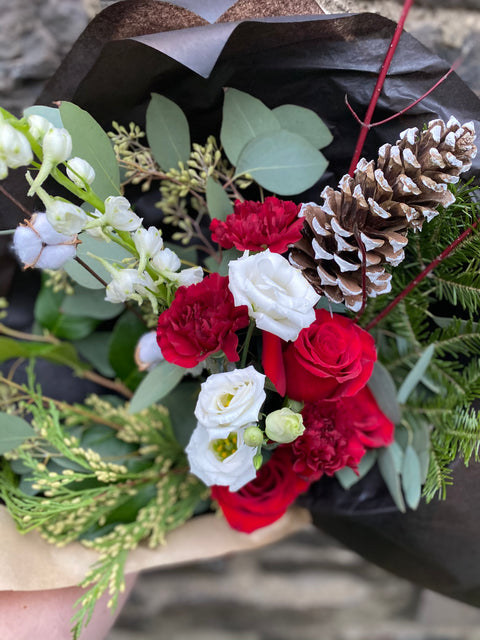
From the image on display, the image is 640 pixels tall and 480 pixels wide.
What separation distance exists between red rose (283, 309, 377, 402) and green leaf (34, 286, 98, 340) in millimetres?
347

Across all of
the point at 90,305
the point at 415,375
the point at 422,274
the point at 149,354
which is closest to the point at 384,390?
the point at 415,375

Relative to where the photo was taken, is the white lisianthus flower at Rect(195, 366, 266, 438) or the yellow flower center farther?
the yellow flower center

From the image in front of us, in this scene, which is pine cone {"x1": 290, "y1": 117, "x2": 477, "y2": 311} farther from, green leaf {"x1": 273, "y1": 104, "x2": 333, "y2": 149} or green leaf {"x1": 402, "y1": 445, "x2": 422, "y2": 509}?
green leaf {"x1": 402, "y1": 445, "x2": 422, "y2": 509}

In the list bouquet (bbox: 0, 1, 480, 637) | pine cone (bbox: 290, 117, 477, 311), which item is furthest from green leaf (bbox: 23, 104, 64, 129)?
pine cone (bbox: 290, 117, 477, 311)

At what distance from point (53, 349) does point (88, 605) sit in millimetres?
278

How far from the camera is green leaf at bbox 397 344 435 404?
21.1 inches

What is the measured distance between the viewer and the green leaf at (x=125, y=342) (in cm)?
68

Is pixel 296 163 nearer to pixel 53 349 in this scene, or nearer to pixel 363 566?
pixel 53 349

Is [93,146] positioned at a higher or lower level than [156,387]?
higher

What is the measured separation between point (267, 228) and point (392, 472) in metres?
0.33

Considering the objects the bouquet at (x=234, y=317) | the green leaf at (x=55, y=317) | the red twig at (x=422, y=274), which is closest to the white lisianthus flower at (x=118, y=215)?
the bouquet at (x=234, y=317)

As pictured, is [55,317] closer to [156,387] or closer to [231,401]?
[156,387]

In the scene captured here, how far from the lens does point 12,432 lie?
1.77 feet

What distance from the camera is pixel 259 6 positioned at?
48cm
